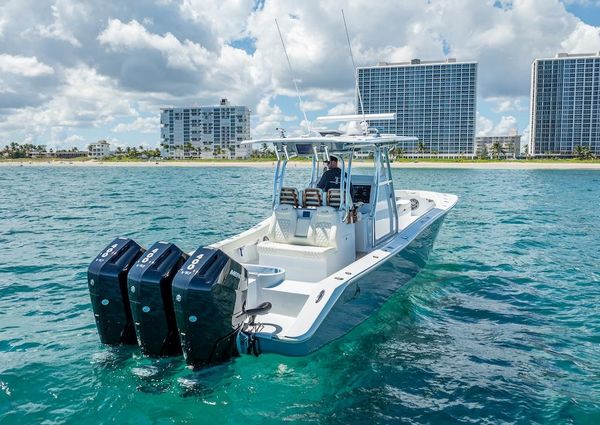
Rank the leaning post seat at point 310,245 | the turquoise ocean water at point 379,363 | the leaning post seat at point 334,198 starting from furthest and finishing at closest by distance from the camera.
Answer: the leaning post seat at point 334,198
the leaning post seat at point 310,245
the turquoise ocean water at point 379,363

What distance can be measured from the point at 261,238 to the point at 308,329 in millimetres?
3977

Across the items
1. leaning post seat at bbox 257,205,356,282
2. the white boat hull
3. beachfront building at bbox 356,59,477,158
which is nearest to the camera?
the white boat hull

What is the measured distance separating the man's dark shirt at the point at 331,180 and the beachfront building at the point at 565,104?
145 meters

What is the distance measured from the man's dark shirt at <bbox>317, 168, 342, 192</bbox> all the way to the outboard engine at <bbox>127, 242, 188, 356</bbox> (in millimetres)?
3729

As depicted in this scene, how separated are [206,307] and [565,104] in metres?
153

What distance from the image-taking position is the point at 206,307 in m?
5.52

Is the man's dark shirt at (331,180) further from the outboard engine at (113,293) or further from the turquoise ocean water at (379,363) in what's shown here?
the outboard engine at (113,293)

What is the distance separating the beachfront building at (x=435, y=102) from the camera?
136m

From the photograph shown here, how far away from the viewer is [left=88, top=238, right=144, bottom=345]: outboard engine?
6.05 meters

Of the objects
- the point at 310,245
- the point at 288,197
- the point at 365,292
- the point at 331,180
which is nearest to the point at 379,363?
the point at 365,292

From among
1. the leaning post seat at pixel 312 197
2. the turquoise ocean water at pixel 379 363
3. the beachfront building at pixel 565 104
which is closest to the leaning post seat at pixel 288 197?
the leaning post seat at pixel 312 197

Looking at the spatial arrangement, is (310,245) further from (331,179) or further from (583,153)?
(583,153)

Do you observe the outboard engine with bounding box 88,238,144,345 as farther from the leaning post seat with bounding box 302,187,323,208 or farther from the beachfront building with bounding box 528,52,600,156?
the beachfront building with bounding box 528,52,600,156

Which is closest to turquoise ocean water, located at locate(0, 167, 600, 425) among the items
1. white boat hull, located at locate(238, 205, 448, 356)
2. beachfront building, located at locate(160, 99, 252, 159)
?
white boat hull, located at locate(238, 205, 448, 356)
